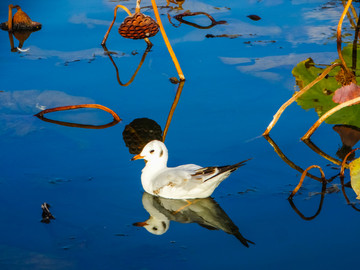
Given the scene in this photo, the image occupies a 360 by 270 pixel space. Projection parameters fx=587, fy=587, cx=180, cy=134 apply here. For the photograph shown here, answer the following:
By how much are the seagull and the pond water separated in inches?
2.7

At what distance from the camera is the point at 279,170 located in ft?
10.3

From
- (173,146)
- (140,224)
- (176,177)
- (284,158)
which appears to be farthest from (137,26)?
(140,224)

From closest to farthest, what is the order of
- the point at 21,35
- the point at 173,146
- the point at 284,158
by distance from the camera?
the point at 284,158, the point at 173,146, the point at 21,35

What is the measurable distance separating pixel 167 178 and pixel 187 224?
0.90ft

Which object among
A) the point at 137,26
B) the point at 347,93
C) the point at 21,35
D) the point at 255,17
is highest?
the point at 347,93

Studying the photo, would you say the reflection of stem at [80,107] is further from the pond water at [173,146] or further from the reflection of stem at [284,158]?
the reflection of stem at [284,158]

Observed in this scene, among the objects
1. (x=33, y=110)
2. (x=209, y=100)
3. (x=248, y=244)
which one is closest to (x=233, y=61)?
(x=209, y=100)

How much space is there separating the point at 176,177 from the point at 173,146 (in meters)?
0.55

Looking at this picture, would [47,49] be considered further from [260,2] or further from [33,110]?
[260,2]

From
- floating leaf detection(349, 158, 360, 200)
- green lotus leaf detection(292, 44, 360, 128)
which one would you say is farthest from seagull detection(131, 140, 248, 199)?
green lotus leaf detection(292, 44, 360, 128)

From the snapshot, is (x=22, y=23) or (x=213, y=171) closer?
(x=213, y=171)

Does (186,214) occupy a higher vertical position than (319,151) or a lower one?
lower

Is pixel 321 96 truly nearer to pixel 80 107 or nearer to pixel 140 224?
pixel 80 107

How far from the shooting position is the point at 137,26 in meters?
4.60
